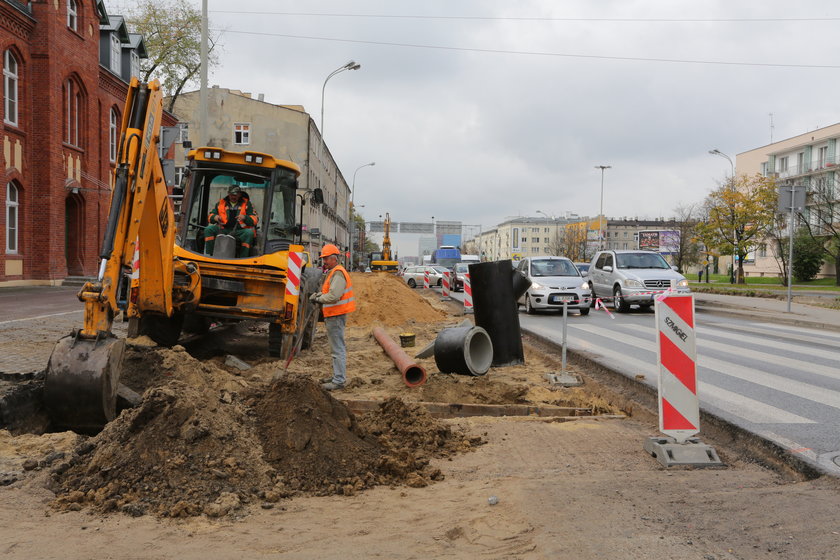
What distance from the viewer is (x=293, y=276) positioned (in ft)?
29.8

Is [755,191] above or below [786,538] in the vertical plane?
above

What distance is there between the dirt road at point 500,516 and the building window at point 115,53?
97.0 ft

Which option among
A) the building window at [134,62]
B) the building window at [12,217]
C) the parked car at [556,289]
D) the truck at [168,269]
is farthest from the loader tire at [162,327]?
the building window at [134,62]

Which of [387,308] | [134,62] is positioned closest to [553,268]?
[387,308]

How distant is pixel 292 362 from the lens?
9797mm

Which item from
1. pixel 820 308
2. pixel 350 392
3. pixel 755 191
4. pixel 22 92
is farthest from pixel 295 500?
pixel 755 191

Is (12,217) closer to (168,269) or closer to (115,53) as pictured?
(115,53)

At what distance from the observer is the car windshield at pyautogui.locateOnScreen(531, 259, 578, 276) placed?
20.3m

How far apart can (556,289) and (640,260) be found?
3.56 m

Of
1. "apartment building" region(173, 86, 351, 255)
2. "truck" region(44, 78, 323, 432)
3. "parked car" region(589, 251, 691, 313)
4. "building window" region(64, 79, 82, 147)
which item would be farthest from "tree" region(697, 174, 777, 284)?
"truck" region(44, 78, 323, 432)

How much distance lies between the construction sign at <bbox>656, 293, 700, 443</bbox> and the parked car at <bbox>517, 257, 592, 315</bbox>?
42.9ft

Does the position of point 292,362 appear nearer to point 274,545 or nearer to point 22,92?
point 274,545

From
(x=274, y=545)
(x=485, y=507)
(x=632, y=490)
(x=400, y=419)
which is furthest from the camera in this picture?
(x=400, y=419)

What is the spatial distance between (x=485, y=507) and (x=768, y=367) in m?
7.27
